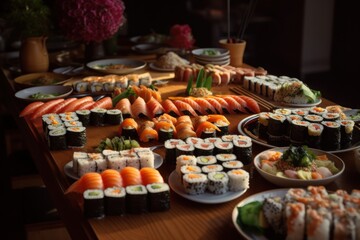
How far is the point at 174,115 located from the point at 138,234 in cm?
107

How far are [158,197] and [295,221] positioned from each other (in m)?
0.43

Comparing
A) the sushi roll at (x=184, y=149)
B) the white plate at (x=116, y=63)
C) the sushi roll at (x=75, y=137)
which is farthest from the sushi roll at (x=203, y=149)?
the white plate at (x=116, y=63)

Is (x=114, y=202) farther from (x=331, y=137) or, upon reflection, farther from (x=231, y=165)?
(x=331, y=137)

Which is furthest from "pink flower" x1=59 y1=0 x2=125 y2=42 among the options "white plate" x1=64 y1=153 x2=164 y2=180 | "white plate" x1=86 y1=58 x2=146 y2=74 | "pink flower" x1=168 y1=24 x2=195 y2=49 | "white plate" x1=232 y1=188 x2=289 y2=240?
"white plate" x1=232 y1=188 x2=289 y2=240

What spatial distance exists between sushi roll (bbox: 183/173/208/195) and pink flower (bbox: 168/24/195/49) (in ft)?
7.48

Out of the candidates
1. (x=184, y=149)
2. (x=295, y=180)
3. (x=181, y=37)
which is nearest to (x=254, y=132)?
(x=184, y=149)

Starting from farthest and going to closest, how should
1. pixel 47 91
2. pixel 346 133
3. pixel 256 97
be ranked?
pixel 47 91 < pixel 256 97 < pixel 346 133

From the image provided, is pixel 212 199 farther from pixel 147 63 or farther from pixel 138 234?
pixel 147 63

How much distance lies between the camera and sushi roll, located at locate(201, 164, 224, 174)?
1.70m

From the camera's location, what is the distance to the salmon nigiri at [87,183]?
1.60 m

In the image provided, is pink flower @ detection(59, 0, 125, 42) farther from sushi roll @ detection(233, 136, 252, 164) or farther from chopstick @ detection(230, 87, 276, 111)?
sushi roll @ detection(233, 136, 252, 164)

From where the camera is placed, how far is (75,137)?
2092mm

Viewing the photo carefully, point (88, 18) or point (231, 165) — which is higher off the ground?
point (88, 18)

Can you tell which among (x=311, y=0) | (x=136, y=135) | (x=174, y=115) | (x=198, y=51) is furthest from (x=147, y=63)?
(x=311, y=0)
